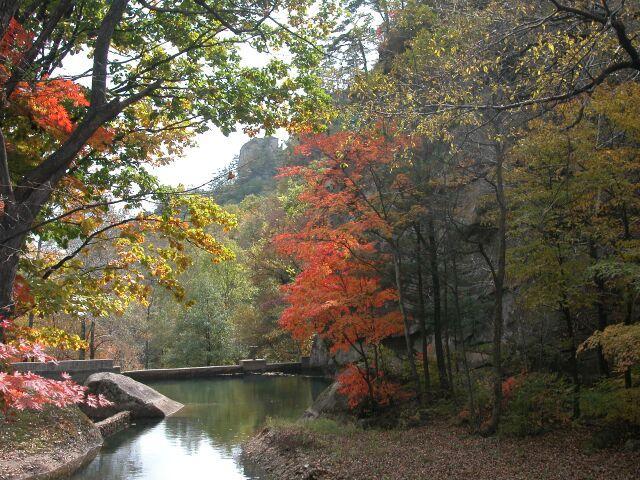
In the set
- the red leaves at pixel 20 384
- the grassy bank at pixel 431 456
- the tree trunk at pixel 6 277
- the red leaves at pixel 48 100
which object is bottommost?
the grassy bank at pixel 431 456

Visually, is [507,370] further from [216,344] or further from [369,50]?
[216,344]

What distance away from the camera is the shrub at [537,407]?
11.2m

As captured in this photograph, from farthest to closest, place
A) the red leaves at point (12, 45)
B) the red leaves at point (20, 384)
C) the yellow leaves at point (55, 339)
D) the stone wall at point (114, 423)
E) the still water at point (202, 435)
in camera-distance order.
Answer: the stone wall at point (114, 423), the still water at point (202, 435), the yellow leaves at point (55, 339), the red leaves at point (12, 45), the red leaves at point (20, 384)

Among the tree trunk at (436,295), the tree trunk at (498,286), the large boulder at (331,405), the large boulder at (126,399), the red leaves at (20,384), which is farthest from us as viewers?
the large boulder at (126,399)

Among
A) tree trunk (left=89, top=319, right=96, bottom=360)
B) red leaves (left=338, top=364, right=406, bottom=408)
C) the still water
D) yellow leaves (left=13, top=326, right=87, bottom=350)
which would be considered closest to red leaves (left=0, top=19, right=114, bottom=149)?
yellow leaves (left=13, top=326, right=87, bottom=350)

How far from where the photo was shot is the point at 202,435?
59.5 ft

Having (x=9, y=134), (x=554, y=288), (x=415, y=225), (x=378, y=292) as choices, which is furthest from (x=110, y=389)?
(x=554, y=288)

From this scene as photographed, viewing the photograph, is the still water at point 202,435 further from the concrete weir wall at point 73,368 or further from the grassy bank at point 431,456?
the concrete weir wall at point 73,368

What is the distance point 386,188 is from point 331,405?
6.28 metres

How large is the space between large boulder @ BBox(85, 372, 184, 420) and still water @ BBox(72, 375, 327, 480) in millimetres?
761

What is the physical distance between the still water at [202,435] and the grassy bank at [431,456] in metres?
1.25

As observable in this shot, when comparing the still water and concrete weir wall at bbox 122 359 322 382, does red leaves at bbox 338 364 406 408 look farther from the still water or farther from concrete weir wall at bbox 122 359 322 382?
concrete weir wall at bbox 122 359 322 382

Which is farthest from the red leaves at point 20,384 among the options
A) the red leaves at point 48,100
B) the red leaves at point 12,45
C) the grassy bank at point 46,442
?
the grassy bank at point 46,442

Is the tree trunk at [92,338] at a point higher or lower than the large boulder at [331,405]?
higher
